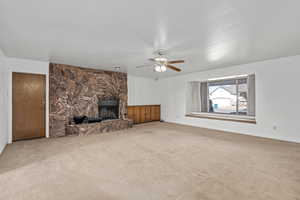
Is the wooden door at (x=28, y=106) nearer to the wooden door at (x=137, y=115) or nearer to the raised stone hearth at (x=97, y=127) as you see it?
the raised stone hearth at (x=97, y=127)

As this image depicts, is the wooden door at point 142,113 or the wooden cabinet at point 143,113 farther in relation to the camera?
the wooden door at point 142,113

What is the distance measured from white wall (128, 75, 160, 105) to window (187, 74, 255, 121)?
1.97 metres

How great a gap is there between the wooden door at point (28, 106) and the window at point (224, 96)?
5836 mm

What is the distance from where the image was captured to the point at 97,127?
536 centimetres

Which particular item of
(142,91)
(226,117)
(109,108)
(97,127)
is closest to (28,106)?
(97,127)

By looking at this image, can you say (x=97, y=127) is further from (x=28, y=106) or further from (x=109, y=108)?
(x=28, y=106)

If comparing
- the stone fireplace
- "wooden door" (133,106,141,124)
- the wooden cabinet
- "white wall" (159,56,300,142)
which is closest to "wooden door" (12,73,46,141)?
the stone fireplace

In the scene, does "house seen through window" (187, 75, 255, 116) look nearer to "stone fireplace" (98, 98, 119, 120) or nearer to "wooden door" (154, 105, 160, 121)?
"wooden door" (154, 105, 160, 121)

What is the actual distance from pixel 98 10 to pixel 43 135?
14.7 feet

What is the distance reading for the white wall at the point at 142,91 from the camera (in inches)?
290

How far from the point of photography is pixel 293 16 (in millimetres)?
2191

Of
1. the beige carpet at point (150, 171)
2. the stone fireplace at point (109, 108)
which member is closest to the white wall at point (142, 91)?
the stone fireplace at point (109, 108)

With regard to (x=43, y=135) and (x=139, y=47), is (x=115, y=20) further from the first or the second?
(x=43, y=135)

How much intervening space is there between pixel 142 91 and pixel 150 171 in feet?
18.3
